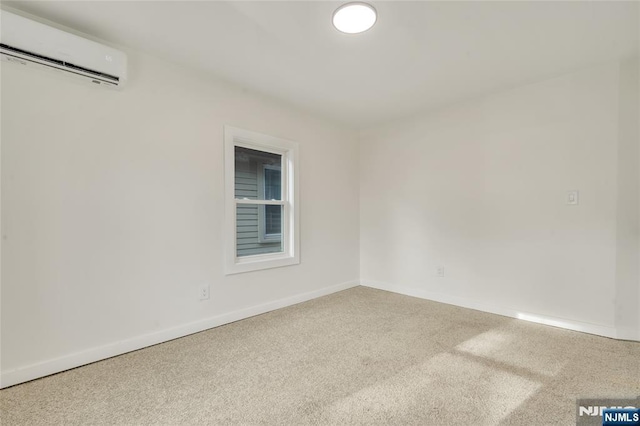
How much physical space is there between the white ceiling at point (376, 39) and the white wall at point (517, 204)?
380 mm

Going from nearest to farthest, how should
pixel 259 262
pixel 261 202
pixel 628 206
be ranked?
pixel 628 206
pixel 259 262
pixel 261 202

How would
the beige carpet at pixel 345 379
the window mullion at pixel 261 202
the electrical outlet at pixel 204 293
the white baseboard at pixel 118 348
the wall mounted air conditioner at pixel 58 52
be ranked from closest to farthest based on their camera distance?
the beige carpet at pixel 345 379
the wall mounted air conditioner at pixel 58 52
the white baseboard at pixel 118 348
the electrical outlet at pixel 204 293
the window mullion at pixel 261 202

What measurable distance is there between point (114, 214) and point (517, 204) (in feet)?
11.8

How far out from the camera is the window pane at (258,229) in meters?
3.01

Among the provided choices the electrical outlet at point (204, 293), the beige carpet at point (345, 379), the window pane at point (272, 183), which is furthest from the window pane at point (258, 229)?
the beige carpet at point (345, 379)

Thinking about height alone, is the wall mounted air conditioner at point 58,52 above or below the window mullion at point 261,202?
above

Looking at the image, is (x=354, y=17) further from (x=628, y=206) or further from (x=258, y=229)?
(x=628, y=206)

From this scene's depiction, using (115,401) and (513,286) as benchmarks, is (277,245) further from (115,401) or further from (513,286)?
(513,286)

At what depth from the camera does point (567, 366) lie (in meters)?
1.91

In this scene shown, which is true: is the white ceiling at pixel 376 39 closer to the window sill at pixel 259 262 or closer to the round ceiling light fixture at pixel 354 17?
the round ceiling light fixture at pixel 354 17

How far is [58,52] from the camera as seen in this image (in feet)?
5.80

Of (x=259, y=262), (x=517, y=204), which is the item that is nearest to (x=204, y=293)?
(x=259, y=262)

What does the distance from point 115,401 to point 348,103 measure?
3.21 m

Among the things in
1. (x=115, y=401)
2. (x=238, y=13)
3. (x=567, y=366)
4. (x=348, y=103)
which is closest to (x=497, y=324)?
(x=567, y=366)
